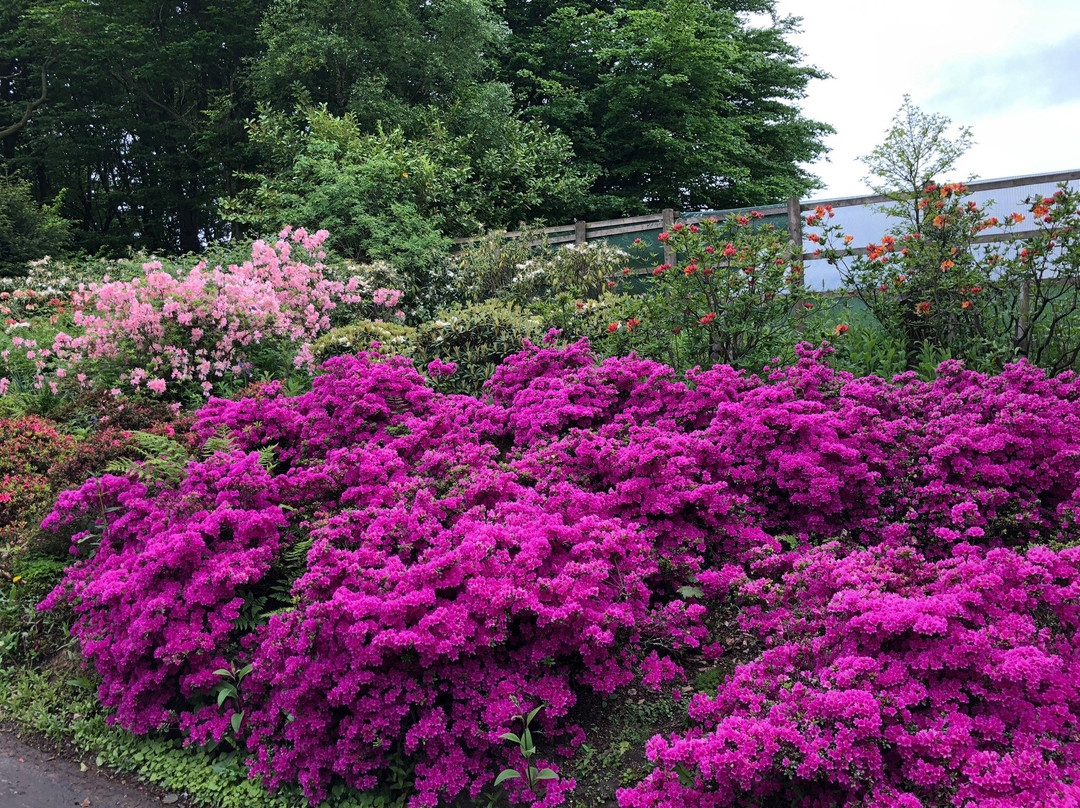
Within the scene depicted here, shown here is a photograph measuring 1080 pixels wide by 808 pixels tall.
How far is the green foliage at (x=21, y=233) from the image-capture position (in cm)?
1608

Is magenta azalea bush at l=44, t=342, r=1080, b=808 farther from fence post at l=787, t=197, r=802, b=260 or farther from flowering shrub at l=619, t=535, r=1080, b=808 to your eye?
fence post at l=787, t=197, r=802, b=260

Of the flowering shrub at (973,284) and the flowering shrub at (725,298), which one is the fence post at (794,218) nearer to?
the flowering shrub at (973,284)

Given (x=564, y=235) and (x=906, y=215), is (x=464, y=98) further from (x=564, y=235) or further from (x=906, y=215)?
(x=906, y=215)

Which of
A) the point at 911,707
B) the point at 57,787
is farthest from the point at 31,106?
the point at 911,707

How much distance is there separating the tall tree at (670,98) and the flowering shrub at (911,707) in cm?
1711

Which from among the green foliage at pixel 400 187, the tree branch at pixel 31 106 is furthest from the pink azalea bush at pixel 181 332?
the tree branch at pixel 31 106

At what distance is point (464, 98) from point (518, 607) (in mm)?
17043

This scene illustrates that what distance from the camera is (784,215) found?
12.4 metres

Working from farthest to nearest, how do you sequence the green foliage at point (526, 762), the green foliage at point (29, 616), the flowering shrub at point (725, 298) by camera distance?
1. the flowering shrub at point (725, 298)
2. the green foliage at point (29, 616)
3. the green foliage at point (526, 762)

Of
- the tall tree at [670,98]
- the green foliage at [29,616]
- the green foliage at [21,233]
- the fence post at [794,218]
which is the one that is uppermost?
the tall tree at [670,98]

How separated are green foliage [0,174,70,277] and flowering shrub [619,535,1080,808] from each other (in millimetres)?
17593

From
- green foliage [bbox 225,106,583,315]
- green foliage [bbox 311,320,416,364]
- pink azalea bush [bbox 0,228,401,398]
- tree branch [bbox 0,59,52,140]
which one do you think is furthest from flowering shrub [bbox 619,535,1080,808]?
tree branch [bbox 0,59,52,140]

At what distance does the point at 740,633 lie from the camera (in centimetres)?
348

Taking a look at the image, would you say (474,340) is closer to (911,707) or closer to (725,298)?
(725,298)
